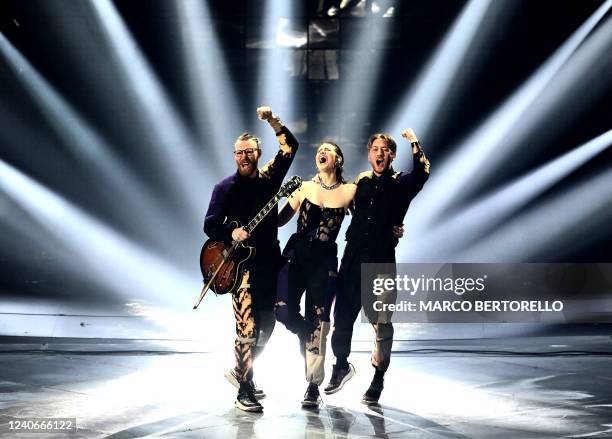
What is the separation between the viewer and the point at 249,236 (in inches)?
260

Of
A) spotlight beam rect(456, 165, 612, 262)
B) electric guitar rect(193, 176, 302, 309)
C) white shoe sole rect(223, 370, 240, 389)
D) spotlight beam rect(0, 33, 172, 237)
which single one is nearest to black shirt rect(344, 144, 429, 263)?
electric guitar rect(193, 176, 302, 309)

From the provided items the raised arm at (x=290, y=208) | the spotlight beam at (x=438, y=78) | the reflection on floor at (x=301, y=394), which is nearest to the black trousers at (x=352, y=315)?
the reflection on floor at (x=301, y=394)

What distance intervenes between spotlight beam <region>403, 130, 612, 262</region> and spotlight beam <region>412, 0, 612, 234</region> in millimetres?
476

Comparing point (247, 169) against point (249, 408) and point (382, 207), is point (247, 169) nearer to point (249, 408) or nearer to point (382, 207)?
point (382, 207)

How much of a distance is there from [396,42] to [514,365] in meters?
12.9

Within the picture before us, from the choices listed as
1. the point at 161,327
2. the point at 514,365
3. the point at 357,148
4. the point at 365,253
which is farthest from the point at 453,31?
the point at 365,253

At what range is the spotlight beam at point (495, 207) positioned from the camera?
1869 centimetres

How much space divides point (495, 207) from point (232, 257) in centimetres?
1332

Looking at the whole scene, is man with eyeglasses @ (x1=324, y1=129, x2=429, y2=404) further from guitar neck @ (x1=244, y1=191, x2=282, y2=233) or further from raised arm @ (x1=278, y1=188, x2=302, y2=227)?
guitar neck @ (x1=244, y1=191, x2=282, y2=233)

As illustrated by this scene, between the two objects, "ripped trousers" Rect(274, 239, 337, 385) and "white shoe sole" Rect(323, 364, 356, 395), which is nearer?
"ripped trousers" Rect(274, 239, 337, 385)

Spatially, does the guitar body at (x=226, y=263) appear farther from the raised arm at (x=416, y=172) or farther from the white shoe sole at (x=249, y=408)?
the raised arm at (x=416, y=172)

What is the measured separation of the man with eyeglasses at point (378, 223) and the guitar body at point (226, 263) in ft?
2.60

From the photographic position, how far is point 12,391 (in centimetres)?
714

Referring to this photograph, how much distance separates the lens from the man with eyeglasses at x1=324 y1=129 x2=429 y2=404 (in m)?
6.77
